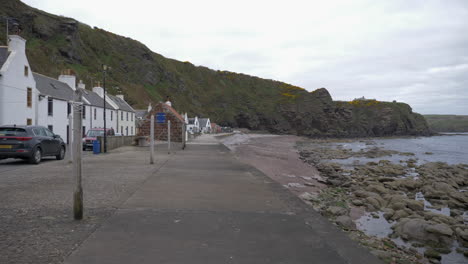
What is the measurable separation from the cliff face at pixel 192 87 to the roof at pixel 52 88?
30.9 metres

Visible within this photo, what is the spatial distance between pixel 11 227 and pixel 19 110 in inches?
1058

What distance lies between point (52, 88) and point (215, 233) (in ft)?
117

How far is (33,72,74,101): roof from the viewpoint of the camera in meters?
32.8

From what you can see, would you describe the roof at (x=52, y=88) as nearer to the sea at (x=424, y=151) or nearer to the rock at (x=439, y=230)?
the sea at (x=424, y=151)

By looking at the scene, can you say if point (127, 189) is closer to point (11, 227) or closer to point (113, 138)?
point (11, 227)

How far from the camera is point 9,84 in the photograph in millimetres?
26562

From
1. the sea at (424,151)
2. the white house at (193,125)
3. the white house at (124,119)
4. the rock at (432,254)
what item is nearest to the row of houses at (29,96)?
the white house at (124,119)

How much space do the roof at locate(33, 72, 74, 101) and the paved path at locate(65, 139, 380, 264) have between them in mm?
29498

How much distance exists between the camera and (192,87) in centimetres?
14500

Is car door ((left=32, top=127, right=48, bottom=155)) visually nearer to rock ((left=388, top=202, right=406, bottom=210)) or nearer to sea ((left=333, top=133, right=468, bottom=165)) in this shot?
rock ((left=388, top=202, right=406, bottom=210))

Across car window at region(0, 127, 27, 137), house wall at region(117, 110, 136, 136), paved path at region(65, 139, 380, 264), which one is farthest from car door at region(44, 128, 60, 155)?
house wall at region(117, 110, 136, 136)

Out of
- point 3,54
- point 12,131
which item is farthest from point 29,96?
point 12,131

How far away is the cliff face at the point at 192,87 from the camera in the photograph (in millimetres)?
77375

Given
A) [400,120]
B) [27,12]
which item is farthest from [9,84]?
[400,120]
